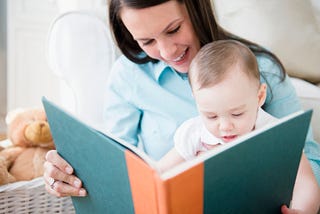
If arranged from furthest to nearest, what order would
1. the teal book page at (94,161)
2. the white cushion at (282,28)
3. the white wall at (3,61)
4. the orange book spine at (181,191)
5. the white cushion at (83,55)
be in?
the white wall at (3,61), the white cushion at (282,28), the white cushion at (83,55), the teal book page at (94,161), the orange book spine at (181,191)

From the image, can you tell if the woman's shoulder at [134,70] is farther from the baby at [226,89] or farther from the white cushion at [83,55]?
the baby at [226,89]

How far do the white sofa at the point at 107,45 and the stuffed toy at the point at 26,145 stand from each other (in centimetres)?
12

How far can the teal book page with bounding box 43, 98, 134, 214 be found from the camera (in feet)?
2.01

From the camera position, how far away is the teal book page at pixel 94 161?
2.01 feet

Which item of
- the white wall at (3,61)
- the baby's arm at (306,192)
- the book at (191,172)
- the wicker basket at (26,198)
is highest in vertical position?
the book at (191,172)

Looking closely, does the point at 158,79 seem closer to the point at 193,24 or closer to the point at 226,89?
the point at 193,24

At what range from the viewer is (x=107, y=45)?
1.21m

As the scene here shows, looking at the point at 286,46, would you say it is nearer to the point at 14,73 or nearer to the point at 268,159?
the point at 268,159

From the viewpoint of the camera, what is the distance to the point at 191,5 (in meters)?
0.88

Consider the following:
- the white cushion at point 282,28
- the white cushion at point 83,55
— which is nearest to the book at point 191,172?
the white cushion at point 83,55

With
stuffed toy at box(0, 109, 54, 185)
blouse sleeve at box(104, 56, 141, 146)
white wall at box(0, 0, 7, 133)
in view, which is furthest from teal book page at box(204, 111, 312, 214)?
white wall at box(0, 0, 7, 133)

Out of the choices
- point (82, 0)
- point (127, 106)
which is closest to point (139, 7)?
point (127, 106)

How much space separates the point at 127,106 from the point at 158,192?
59cm

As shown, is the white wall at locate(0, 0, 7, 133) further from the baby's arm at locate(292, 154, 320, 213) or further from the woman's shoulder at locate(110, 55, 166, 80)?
the baby's arm at locate(292, 154, 320, 213)
